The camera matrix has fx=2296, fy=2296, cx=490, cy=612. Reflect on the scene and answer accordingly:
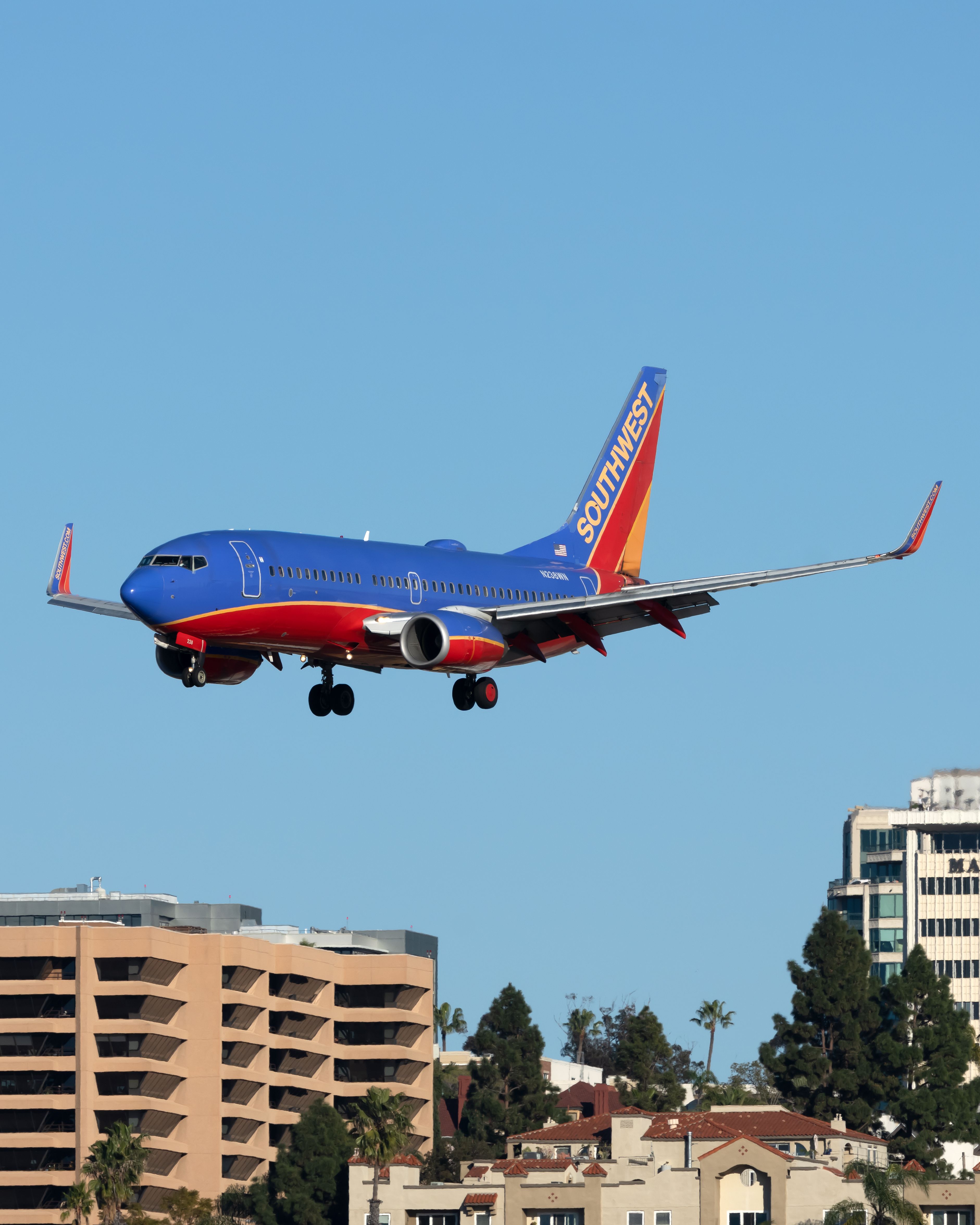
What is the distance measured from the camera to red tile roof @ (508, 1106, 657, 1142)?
144 metres

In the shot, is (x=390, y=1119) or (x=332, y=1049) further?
(x=332, y=1049)

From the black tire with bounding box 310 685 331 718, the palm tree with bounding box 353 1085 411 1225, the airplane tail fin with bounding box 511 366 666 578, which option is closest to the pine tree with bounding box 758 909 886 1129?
the palm tree with bounding box 353 1085 411 1225

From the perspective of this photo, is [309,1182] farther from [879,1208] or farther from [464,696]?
[464,696]

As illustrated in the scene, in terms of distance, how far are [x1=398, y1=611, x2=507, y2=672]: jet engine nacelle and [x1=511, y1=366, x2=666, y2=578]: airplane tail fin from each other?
520 inches

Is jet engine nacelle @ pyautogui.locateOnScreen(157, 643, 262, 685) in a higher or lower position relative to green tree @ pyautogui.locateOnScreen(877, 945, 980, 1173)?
higher

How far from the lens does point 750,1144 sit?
11875 cm

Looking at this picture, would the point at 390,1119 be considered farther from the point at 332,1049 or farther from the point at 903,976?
the point at 903,976

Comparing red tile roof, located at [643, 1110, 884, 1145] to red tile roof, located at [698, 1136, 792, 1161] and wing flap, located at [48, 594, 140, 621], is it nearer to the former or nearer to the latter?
red tile roof, located at [698, 1136, 792, 1161]

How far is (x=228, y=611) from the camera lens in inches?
2761

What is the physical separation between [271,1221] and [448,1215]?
92.1 ft

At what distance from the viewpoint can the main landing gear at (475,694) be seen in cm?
8081

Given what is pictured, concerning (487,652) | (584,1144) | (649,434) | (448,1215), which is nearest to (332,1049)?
(584,1144)

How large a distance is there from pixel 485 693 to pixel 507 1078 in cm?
10184

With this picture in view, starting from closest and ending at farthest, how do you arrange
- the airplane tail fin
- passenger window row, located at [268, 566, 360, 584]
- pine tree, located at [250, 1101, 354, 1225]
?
passenger window row, located at [268, 566, 360, 584] → the airplane tail fin → pine tree, located at [250, 1101, 354, 1225]
